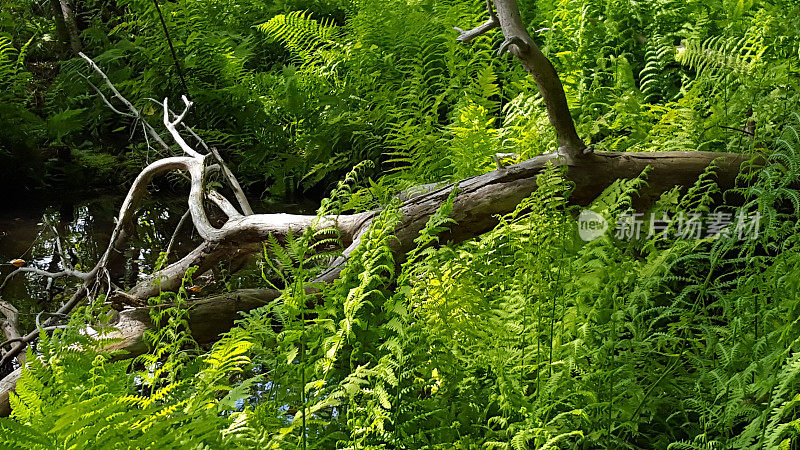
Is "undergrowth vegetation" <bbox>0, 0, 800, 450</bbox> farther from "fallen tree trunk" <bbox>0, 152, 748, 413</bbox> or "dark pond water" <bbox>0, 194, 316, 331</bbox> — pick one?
"dark pond water" <bbox>0, 194, 316, 331</bbox>

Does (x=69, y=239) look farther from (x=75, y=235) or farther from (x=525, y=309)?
(x=525, y=309)

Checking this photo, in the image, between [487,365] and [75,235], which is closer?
[487,365]

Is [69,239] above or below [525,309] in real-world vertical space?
below

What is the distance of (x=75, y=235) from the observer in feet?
19.9

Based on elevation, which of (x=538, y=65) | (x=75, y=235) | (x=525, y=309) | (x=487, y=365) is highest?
(x=538, y=65)

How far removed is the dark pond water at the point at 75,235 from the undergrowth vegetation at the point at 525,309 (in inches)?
57.2

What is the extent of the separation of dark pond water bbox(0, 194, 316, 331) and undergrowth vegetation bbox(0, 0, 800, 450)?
1.45 meters

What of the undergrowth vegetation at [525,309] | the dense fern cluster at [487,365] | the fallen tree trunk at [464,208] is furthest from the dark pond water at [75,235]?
the dense fern cluster at [487,365]

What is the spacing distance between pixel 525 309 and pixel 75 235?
182 inches

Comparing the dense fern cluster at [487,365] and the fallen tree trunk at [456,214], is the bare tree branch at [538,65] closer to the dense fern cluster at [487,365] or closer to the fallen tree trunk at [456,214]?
the fallen tree trunk at [456,214]

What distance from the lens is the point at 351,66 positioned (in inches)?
250

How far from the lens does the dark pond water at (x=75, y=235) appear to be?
5266 mm

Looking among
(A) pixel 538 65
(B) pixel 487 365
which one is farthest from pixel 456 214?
(B) pixel 487 365

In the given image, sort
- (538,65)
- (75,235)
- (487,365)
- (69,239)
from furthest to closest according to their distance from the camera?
(75,235) < (69,239) < (538,65) < (487,365)
